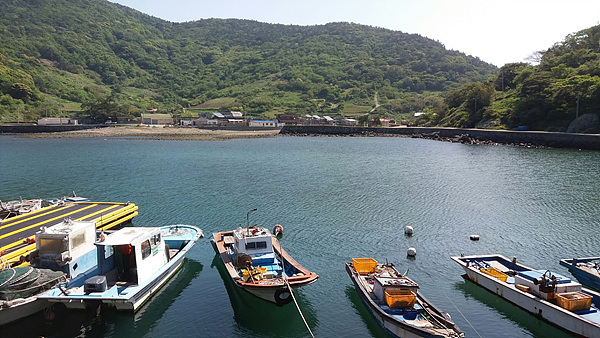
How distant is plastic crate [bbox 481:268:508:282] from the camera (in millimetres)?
19469

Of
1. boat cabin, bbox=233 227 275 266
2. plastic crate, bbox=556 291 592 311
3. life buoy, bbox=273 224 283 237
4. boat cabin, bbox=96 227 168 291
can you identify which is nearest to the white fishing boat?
plastic crate, bbox=556 291 592 311

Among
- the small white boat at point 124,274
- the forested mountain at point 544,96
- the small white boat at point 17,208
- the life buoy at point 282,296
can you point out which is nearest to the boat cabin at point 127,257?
the small white boat at point 124,274

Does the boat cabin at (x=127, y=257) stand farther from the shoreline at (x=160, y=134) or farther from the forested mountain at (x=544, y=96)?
the shoreline at (x=160, y=134)

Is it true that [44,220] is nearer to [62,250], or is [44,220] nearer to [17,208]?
[17,208]

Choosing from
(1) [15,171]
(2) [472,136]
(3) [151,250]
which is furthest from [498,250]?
(2) [472,136]

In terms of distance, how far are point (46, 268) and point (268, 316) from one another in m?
10.2

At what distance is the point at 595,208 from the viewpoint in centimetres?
3525

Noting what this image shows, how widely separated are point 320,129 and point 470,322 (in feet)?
407

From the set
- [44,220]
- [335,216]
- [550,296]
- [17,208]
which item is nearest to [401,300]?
[550,296]

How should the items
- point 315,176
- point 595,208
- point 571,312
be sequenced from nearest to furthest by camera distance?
point 571,312
point 595,208
point 315,176

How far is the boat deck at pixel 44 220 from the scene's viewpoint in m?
18.8

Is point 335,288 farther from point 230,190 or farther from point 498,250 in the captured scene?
point 230,190

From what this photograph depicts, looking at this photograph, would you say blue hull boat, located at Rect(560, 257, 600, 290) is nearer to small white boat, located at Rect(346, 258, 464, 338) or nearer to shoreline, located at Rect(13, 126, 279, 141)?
small white boat, located at Rect(346, 258, 464, 338)

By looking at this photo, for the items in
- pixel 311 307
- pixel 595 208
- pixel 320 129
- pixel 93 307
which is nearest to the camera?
pixel 93 307
